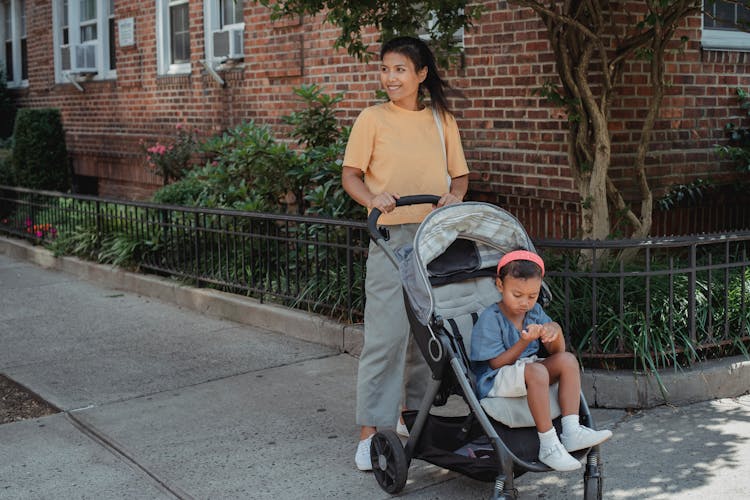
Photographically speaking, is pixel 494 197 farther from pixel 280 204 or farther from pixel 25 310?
pixel 25 310

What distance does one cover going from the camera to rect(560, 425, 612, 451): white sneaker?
3.77 m

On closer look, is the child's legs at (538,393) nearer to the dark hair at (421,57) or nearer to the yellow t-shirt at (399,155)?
the yellow t-shirt at (399,155)

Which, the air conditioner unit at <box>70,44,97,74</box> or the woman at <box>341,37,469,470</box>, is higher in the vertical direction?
the air conditioner unit at <box>70,44,97,74</box>

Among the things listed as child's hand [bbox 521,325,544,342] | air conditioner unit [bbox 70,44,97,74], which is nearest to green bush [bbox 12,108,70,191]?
air conditioner unit [bbox 70,44,97,74]

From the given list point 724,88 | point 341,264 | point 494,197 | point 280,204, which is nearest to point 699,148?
point 724,88

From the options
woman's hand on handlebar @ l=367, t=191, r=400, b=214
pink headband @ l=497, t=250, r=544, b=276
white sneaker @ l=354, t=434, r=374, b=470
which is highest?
woman's hand on handlebar @ l=367, t=191, r=400, b=214

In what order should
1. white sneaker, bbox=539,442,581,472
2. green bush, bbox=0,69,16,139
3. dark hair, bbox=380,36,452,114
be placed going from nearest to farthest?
white sneaker, bbox=539,442,581,472 → dark hair, bbox=380,36,452,114 → green bush, bbox=0,69,16,139

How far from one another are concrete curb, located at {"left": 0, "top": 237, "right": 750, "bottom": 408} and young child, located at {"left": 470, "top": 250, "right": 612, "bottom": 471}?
5.16ft

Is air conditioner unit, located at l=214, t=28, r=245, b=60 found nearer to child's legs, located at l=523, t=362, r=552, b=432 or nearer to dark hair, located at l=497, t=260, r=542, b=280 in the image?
dark hair, located at l=497, t=260, r=542, b=280

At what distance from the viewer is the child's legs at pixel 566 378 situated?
384cm

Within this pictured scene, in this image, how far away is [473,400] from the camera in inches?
151

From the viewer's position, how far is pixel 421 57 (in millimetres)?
4590

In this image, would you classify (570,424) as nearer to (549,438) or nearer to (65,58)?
(549,438)

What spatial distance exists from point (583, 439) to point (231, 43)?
9105mm
